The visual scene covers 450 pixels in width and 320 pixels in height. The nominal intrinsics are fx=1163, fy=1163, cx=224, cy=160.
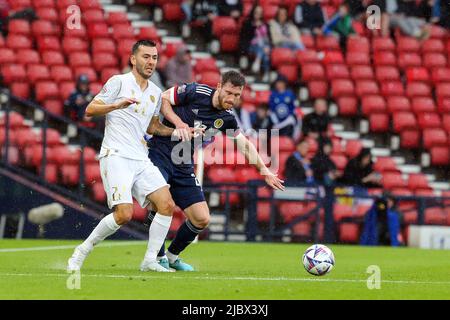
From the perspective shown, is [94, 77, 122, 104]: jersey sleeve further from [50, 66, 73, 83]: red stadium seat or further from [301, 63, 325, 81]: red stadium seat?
[301, 63, 325, 81]: red stadium seat

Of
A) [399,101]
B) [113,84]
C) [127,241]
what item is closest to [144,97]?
[113,84]

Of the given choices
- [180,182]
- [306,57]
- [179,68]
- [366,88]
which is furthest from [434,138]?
[180,182]

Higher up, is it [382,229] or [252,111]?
[252,111]

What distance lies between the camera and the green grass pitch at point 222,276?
8.72 meters

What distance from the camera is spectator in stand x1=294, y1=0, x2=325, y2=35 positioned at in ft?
76.1

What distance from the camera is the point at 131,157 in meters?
10.5

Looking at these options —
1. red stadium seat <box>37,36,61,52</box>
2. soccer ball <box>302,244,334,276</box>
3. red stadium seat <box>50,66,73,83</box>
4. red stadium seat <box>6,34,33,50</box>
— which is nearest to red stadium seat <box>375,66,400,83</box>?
red stadium seat <box>50,66,73,83</box>

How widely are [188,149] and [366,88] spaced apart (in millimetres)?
11785

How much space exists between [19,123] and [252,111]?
4162mm

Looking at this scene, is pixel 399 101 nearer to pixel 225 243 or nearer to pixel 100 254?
pixel 225 243

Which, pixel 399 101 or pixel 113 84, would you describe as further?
pixel 399 101
